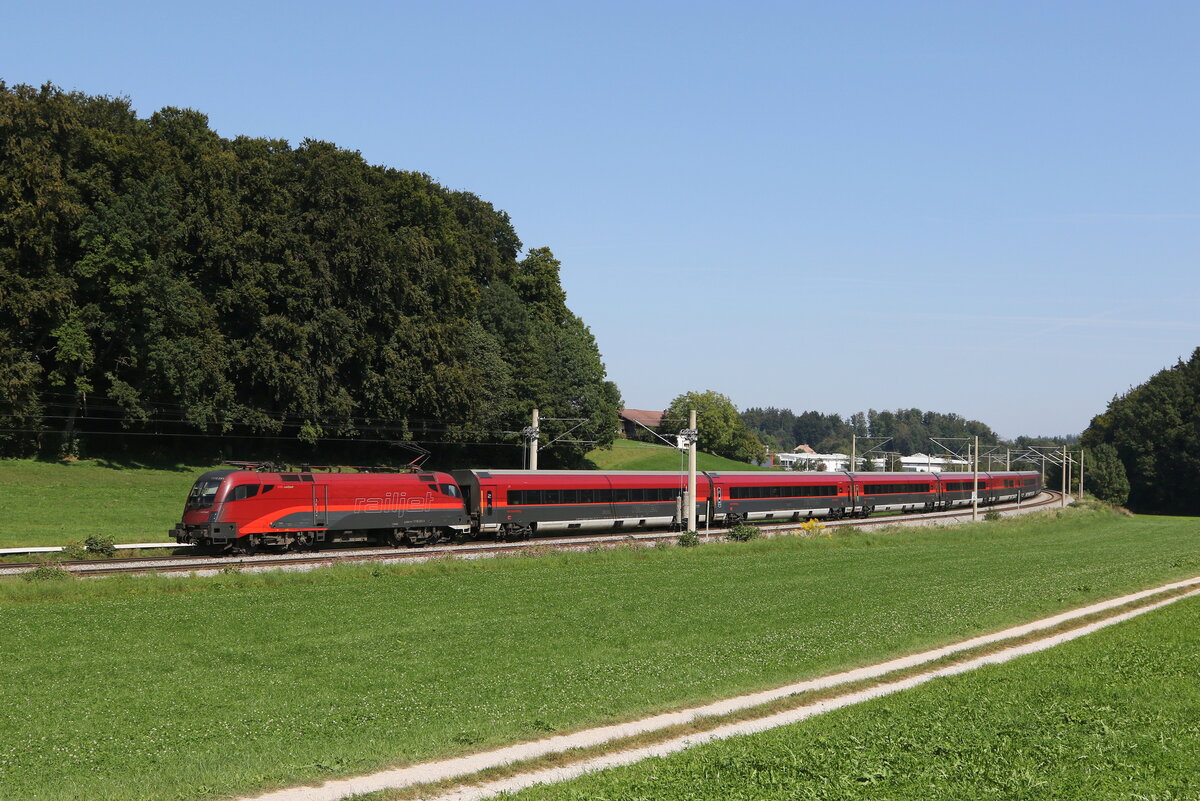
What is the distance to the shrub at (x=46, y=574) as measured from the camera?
2945cm

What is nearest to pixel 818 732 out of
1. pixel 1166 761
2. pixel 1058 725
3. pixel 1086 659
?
pixel 1058 725

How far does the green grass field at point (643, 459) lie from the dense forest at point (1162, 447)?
56.3 meters

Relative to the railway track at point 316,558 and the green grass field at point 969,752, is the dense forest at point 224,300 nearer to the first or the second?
the railway track at point 316,558

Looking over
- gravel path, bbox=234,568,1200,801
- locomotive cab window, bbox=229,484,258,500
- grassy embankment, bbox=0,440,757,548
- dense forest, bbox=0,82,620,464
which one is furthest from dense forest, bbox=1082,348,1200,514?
gravel path, bbox=234,568,1200,801

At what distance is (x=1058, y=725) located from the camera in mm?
14930

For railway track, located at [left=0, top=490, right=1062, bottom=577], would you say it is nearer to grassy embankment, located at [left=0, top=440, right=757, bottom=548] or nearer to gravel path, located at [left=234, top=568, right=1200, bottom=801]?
grassy embankment, located at [left=0, top=440, right=757, bottom=548]

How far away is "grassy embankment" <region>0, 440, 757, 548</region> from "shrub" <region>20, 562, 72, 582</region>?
1340 centimetres

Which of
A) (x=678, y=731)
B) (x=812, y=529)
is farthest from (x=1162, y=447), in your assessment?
(x=678, y=731)

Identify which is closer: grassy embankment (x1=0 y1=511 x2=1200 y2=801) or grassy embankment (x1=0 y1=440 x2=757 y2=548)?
grassy embankment (x1=0 y1=511 x2=1200 y2=801)

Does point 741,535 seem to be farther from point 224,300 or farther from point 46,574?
point 224,300

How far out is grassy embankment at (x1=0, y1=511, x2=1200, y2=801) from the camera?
14859mm

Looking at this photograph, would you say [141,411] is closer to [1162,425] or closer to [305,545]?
[305,545]

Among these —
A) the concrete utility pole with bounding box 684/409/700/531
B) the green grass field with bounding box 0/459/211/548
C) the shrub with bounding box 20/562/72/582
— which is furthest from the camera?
the concrete utility pole with bounding box 684/409/700/531

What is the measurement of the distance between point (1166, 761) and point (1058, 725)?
2.00 meters
